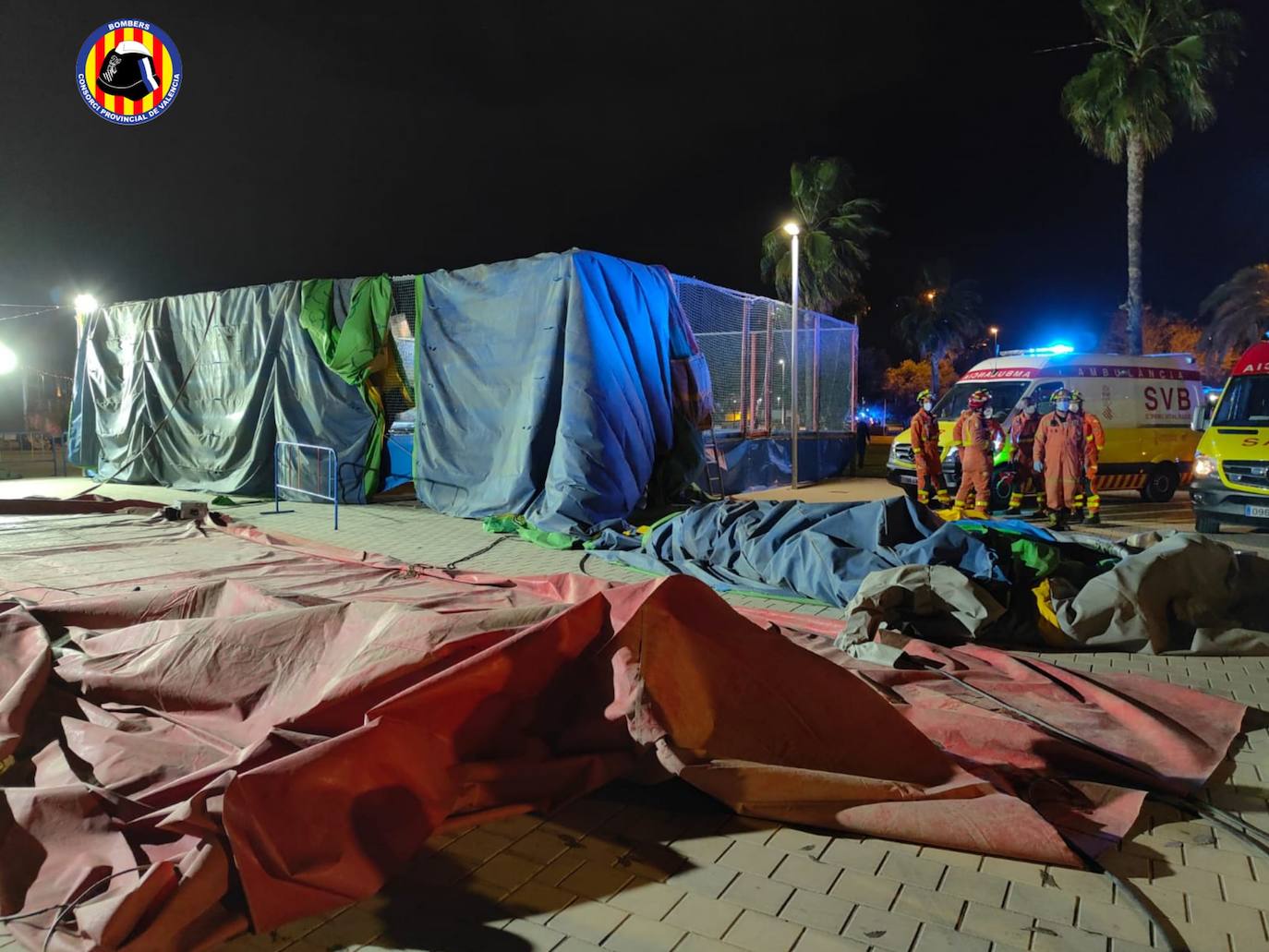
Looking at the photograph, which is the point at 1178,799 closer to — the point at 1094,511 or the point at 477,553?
the point at 477,553

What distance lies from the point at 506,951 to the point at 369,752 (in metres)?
0.72

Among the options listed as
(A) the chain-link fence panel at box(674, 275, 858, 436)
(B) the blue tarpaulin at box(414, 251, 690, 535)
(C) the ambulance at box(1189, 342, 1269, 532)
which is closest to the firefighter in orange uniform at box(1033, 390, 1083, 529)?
(C) the ambulance at box(1189, 342, 1269, 532)

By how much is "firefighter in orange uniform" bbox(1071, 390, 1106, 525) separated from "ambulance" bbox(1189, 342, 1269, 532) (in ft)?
3.86

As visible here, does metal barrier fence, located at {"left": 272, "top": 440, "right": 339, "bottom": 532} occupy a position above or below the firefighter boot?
above

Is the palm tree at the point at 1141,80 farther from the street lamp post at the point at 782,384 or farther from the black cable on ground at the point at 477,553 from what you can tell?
the black cable on ground at the point at 477,553

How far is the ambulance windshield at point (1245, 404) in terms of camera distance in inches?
415

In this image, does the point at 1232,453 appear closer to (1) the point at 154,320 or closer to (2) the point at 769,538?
(2) the point at 769,538

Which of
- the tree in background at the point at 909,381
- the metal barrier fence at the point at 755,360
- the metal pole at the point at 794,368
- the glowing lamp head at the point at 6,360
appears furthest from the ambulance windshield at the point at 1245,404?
the tree in background at the point at 909,381

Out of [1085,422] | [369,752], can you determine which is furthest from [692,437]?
[369,752]

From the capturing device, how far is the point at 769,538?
7.24 meters

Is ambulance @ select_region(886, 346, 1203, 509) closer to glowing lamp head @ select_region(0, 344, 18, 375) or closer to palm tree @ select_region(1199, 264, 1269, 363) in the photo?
glowing lamp head @ select_region(0, 344, 18, 375)

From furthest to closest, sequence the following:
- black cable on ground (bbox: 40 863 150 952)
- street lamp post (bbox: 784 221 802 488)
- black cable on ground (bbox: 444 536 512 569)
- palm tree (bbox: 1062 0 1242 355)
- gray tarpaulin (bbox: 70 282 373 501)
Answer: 1. palm tree (bbox: 1062 0 1242 355)
2. street lamp post (bbox: 784 221 802 488)
3. gray tarpaulin (bbox: 70 282 373 501)
4. black cable on ground (bbox: 444 536 512 569)
5. black cable on ground (bbox: 40 863 150 952)

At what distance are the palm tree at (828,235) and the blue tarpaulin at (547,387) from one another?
24.6 metres

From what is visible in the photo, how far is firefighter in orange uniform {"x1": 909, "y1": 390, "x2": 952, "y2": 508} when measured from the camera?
1299 centimetres
